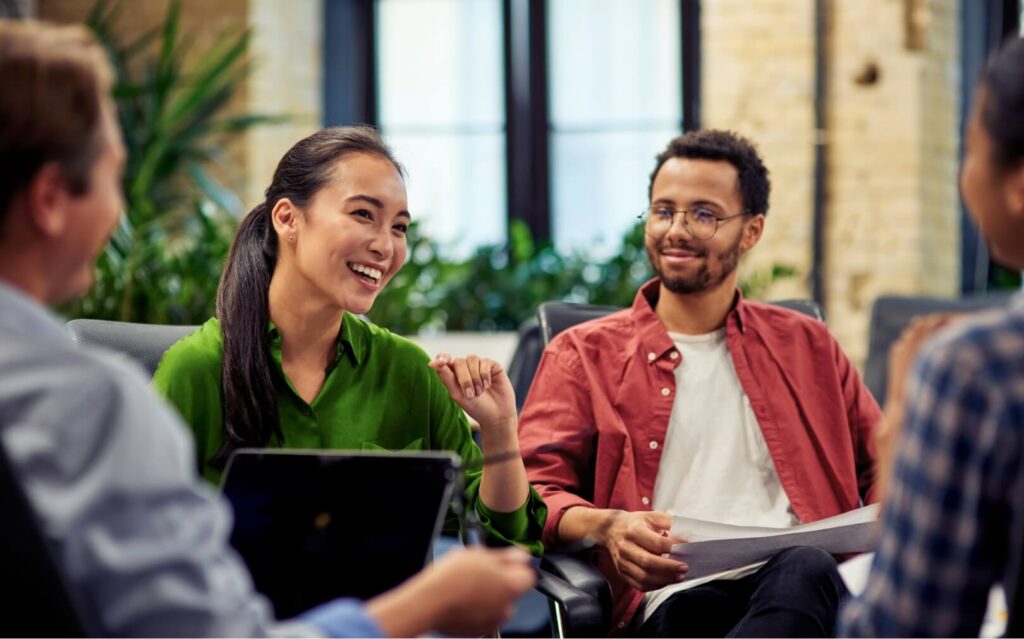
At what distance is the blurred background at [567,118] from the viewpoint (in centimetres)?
474

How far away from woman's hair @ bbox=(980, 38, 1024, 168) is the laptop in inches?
22.3

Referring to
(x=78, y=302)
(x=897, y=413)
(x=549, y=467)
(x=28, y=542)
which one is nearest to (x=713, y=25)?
(x=78, y=302)

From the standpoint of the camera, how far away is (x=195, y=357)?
1814mm

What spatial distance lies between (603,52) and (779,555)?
3.97 m

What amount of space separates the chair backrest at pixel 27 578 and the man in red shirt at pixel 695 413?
109 centimetres

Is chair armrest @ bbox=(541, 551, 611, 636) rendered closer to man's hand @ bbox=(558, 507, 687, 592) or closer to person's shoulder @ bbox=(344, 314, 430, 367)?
man's hand @ bbox=(558, 507, 687, 592)

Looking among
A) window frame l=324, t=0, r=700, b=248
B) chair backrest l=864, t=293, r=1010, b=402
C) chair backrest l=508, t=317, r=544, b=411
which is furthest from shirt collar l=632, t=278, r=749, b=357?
A: window frame l=324, t=0, r=700, b=248

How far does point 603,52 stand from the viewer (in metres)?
5.51

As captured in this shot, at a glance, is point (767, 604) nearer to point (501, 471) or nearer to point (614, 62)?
point (501, 471)

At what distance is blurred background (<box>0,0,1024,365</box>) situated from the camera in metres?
4.74

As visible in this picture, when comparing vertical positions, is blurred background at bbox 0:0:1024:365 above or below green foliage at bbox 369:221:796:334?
above

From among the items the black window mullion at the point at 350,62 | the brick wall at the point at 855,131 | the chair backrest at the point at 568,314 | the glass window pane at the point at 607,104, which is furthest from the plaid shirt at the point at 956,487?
the black window mullion at the point at 350,62

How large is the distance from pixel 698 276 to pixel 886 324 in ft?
4.54

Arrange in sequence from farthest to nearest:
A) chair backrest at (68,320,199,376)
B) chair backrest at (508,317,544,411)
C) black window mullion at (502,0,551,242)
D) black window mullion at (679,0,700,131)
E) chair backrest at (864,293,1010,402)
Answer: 1. black window mullion at (502,0,551,242)
2. black window mullion at (679,0,700,131)
3. chair backrest at (864,293,1010,402)
4. chair backrest at (508,317,544,411)
5. chair backrest at (68,320,199,376)
